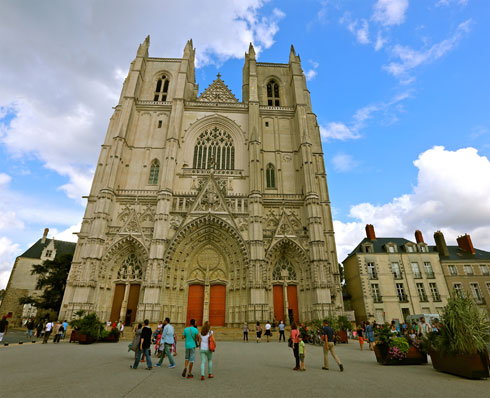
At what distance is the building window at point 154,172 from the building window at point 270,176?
33.7 ft

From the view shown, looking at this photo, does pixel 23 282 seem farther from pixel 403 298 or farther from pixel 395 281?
pixel 403 298

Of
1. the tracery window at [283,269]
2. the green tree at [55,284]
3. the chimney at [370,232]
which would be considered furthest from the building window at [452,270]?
the green tree at [55,284]

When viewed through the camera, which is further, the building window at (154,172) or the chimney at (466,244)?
the chimney at (466,244)

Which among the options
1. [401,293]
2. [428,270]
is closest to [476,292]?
[428,270]

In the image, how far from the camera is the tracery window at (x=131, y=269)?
788 inches

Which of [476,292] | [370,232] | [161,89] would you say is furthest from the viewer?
[370,232]

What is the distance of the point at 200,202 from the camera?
21453 mm

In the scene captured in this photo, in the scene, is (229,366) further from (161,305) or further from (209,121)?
(209,121)

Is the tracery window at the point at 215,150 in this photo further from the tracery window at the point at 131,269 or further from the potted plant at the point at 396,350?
the potted plant at the point at 396,350

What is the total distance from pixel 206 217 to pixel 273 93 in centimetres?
1777

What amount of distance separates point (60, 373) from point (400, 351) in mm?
8642

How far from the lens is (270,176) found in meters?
25.0

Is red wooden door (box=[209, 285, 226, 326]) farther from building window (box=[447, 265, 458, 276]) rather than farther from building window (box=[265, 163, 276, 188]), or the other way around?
building window (box=[447, 265, 458, 276])

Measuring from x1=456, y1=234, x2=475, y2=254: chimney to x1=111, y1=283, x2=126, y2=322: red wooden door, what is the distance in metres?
34.7
